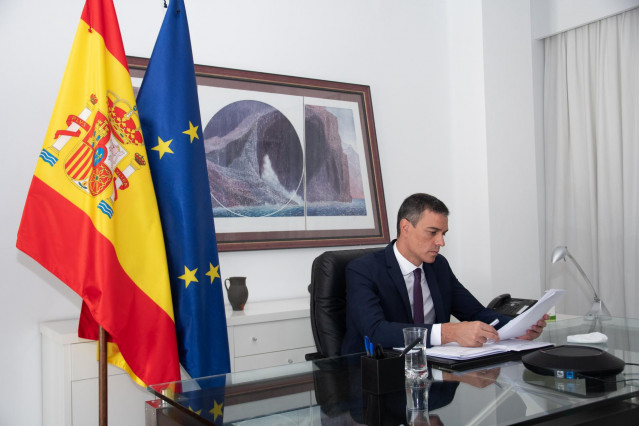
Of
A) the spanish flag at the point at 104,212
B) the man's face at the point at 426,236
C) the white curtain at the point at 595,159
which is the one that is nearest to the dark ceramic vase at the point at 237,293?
the spanish flag at the point at 104,212

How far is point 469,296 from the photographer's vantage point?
2.80 meters

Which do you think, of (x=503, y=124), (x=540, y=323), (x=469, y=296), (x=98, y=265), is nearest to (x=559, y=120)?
(x=503, y=124)

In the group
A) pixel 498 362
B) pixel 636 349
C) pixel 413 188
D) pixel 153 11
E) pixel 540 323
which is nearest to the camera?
pixel 498 362

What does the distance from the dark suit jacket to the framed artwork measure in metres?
1.01

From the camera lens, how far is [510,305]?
318cm

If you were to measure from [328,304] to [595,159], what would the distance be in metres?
2.69

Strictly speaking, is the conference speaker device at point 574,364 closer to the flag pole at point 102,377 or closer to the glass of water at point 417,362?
the glass of water at point 417,362

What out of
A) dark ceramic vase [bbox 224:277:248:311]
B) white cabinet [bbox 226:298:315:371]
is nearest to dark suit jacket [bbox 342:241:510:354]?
white cabinet [bbox 226:298:315:371]

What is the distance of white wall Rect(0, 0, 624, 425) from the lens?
11.2 feet

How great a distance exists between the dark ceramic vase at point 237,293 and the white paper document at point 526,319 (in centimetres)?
141

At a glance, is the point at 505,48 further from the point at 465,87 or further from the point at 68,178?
the point at 68,178

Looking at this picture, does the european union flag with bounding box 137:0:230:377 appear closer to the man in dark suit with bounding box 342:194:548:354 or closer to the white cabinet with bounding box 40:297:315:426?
the white cabinet with bounding box 40:297:315:426

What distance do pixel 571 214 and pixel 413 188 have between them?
1.18 meters

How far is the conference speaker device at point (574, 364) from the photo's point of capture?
4.91 ft
